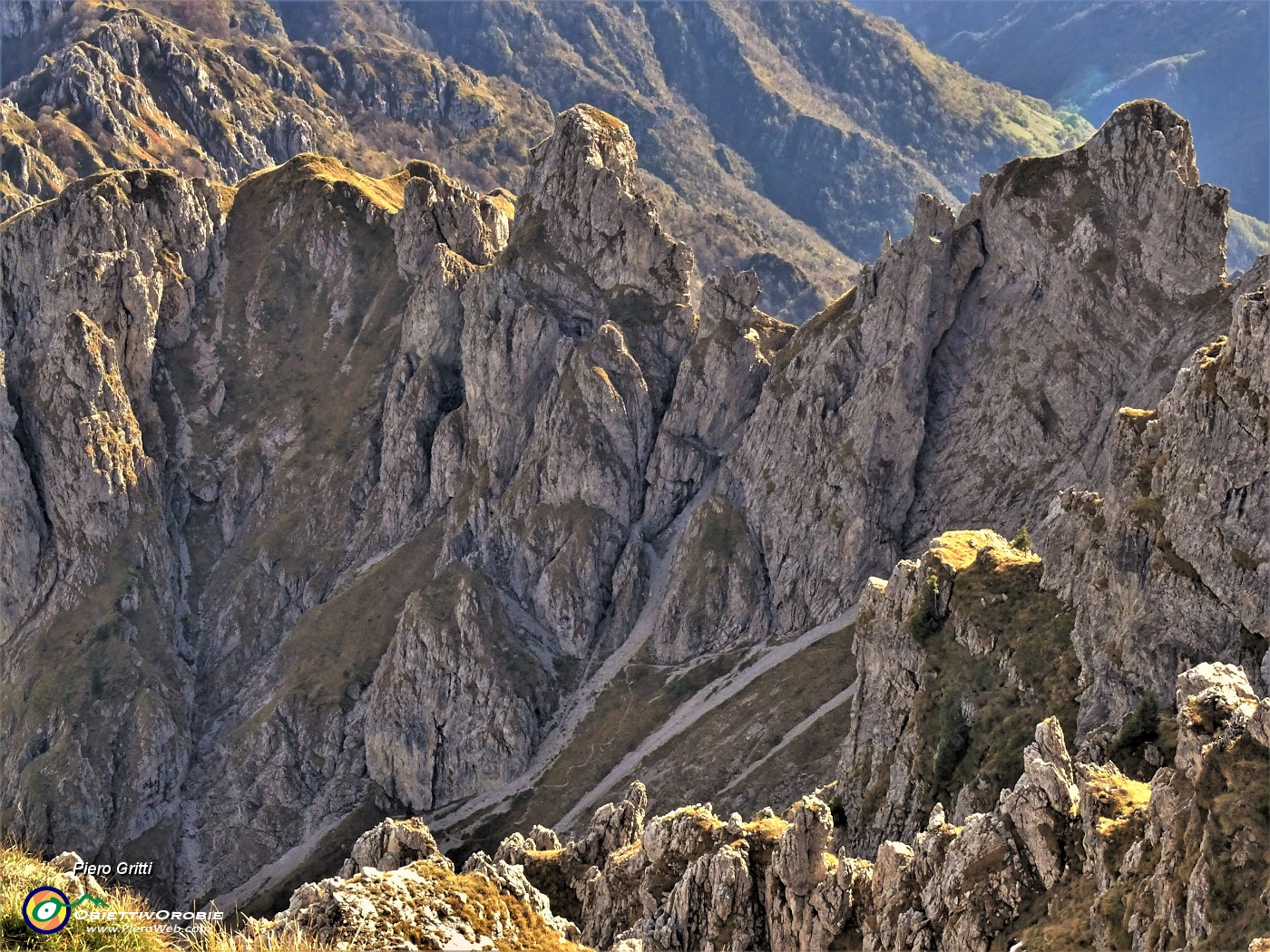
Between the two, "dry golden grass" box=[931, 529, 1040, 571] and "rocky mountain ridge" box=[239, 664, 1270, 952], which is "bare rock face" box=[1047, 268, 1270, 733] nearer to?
"dry golden grass" box=[931, 529, 1040, 571]

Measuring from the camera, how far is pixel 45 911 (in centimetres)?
2648

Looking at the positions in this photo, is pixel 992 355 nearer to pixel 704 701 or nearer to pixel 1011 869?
pixel 704 701

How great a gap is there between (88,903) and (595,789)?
15302 centimetres

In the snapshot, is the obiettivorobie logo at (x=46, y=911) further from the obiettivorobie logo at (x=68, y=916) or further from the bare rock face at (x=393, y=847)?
the bare rock face at (x=393, y=847)

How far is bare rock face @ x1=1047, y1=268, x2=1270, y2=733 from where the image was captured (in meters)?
88.4

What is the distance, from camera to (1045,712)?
95688 mm

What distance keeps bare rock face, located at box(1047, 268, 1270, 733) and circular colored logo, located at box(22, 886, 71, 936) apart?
75710mm

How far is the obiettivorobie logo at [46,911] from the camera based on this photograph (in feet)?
86.5

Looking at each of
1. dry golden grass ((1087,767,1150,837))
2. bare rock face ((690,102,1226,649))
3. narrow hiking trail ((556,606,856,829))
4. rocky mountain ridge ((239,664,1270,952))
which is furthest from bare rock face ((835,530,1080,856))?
narrow hiking trail ((556,606,856,829))

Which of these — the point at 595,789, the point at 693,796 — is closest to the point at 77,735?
the point at 595,789

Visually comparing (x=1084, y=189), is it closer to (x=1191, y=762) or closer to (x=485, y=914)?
(x=1191, y=762)

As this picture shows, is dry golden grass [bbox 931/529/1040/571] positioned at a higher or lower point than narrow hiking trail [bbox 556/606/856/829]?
higher

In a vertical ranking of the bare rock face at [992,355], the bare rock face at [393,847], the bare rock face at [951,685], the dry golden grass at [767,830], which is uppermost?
the bare rock face at [992,355]

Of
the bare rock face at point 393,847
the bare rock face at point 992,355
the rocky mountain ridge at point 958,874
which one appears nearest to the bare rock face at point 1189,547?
the rocky mountain ridge at point 958,874
